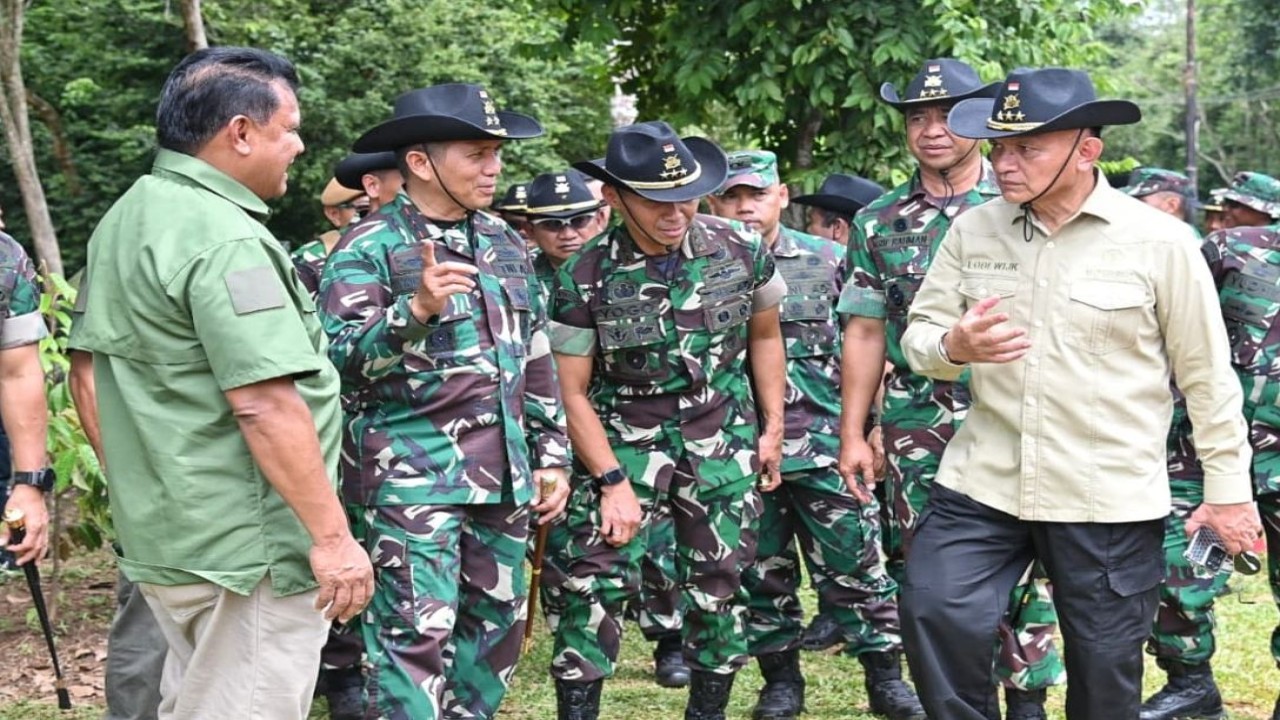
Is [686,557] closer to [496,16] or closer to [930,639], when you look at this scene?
[930,639]

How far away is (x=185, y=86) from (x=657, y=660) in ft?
13.5

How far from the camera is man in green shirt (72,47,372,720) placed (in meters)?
3.53

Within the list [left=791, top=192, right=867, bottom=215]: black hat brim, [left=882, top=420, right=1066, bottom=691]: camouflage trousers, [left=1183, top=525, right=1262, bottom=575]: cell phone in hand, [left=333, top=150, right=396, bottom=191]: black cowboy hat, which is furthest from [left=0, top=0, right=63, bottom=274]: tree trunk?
[left=1183, top=525, right=1262, bottom=575]: cell phone in hand

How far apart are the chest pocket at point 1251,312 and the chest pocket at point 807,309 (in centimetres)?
166

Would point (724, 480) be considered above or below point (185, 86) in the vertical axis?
below

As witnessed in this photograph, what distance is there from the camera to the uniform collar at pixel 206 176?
368cm

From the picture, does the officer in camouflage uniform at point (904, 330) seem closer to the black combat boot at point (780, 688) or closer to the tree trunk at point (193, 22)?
the black combat boot at point (780, 688)

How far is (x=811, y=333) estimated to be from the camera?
686cm

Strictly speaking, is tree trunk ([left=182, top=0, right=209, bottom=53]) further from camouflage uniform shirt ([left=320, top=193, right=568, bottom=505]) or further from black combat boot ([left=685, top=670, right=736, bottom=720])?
black combat boot ([left=685, top=670, right=736, bottom=720])

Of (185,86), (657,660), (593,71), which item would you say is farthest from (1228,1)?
(185,86)

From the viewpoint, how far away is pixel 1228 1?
4141 cm

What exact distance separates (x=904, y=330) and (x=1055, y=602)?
1.32m

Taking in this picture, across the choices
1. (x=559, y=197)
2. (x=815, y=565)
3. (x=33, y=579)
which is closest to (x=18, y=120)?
(x=559, y=197)

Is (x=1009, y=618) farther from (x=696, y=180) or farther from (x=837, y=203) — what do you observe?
(x=837, y=203)
